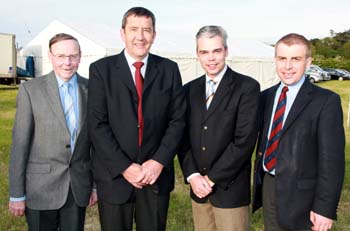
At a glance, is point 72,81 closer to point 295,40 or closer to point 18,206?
point 18,206

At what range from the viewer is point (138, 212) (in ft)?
9.67

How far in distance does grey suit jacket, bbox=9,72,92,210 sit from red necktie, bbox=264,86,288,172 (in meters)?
1.32

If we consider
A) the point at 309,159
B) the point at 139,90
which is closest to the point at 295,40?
the point at 309,159

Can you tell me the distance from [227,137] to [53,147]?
1.25m

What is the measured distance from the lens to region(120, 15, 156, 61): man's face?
9.23 feet

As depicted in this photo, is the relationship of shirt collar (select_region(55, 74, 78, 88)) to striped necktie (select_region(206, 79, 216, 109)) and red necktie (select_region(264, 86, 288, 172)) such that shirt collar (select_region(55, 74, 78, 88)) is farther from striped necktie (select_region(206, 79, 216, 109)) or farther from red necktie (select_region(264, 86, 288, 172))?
red necktie (select_region(264, 86, 288, 172))

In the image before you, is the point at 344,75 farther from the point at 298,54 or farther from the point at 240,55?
the point at 298,54

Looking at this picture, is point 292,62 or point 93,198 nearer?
point 292,62

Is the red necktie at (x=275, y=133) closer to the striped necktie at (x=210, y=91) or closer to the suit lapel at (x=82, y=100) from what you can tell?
the striped necktie at (x=210, y=91)

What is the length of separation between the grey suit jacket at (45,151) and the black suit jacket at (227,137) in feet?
2.70

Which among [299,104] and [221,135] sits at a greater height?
[299,104]

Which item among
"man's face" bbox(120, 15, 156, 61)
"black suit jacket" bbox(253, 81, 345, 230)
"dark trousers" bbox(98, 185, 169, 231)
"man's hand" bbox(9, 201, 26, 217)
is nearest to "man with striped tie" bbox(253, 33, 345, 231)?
"black suit jacket" bbox(253, 81, 345, 230)

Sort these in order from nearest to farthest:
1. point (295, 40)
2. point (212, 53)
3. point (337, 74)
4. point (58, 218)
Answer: point (295, 40)
point (212, 53)
point (58, 218)
point (337, 74)

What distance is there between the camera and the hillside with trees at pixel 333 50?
52.7 metres
